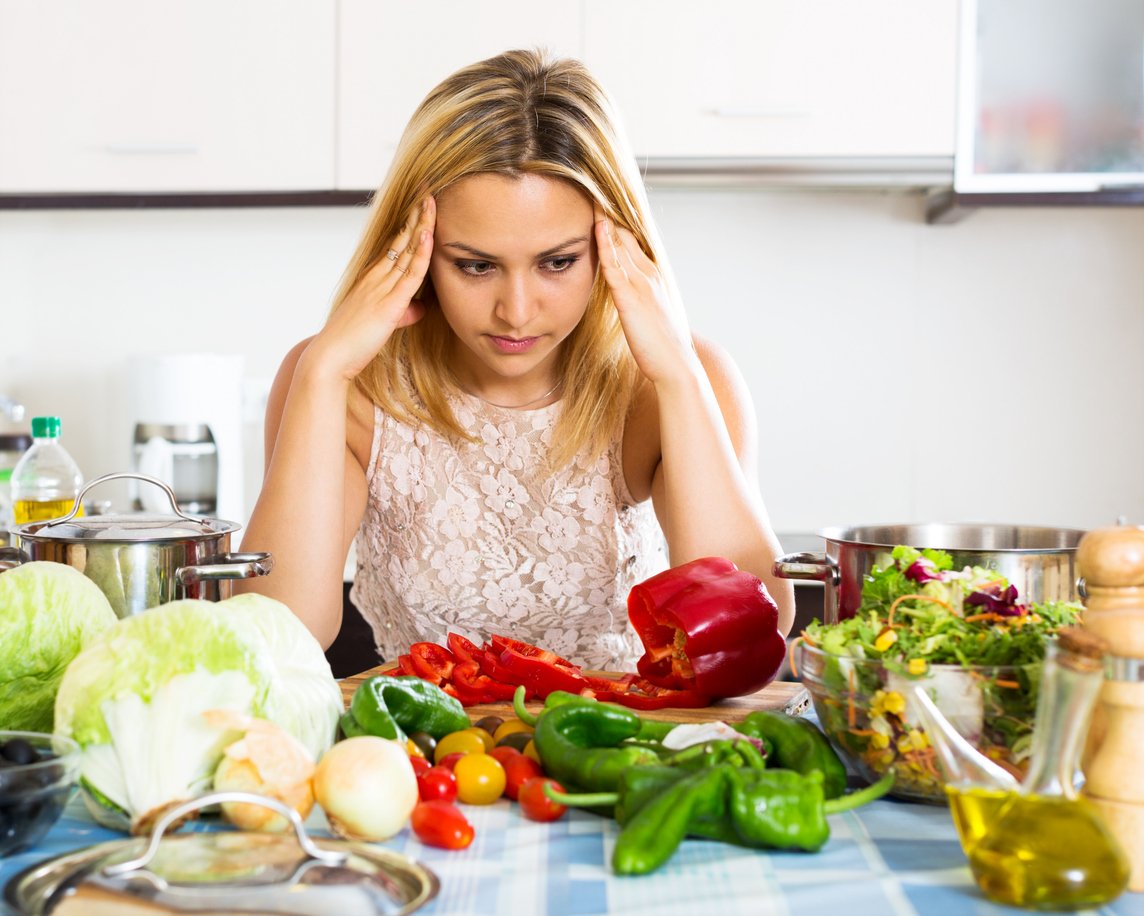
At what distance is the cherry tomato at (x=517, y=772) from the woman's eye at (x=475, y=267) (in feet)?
2.48

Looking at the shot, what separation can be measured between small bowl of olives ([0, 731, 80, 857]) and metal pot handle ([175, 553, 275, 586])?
0.91 ft

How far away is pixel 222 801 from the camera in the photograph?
0.74 meters

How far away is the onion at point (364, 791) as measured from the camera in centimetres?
78

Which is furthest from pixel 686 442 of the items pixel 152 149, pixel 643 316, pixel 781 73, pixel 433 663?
pixel 152 149

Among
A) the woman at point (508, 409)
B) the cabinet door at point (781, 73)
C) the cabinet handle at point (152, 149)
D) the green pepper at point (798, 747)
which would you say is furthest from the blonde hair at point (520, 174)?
the cabinet handle at point (152, 149)

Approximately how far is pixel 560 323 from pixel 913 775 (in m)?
0.84

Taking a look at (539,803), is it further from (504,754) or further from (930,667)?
(930,667)

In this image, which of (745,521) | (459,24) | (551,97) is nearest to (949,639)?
(745,521)

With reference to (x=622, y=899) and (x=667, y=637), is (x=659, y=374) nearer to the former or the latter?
(x=667, y=637)

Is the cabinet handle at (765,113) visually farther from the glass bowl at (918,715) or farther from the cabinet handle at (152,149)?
the glass bowl at (918,715)

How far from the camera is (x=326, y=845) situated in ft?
2.43

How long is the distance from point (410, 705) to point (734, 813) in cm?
32

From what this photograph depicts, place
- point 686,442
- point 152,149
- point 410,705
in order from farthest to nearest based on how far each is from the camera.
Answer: point 152,149 < point 686,442 < point 410,705

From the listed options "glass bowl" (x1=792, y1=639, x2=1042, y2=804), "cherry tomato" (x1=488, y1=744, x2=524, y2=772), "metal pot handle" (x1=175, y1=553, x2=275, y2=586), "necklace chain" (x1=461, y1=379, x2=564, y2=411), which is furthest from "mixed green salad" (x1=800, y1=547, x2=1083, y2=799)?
"necklace chain" (x1=461, y1=379, x2=564, y2=411)
